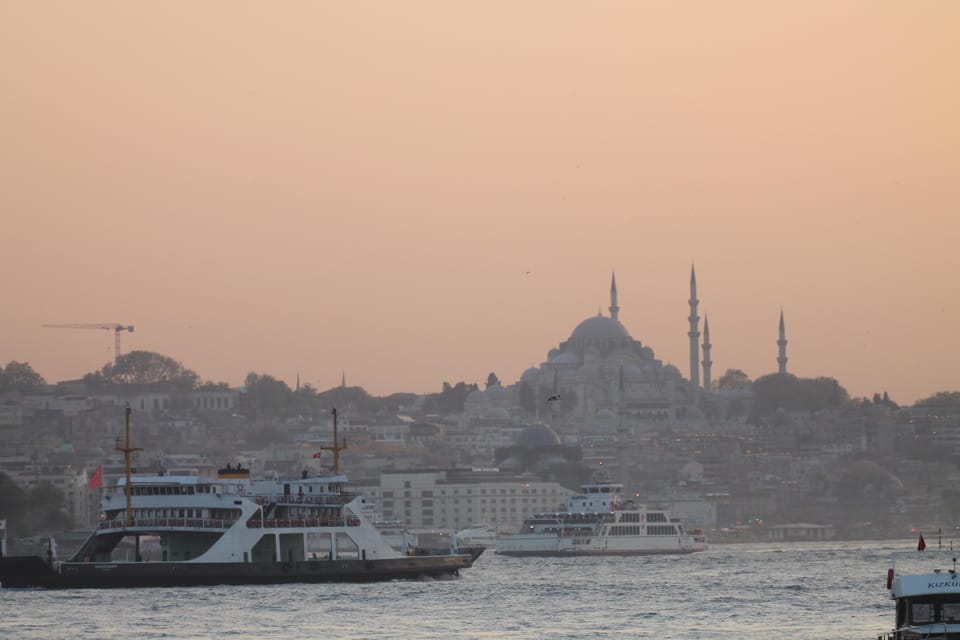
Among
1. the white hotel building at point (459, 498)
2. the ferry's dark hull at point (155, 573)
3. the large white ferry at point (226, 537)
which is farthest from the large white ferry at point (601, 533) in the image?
the ferry's dark hull at point (155, 573)

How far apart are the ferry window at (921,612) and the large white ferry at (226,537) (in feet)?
112

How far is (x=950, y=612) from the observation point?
35875 mm

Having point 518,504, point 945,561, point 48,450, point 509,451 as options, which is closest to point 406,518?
point 518,504

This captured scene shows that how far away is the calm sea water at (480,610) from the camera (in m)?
52.5

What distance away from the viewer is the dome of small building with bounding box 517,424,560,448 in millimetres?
192938

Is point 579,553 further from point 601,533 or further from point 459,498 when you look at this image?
point 459,498

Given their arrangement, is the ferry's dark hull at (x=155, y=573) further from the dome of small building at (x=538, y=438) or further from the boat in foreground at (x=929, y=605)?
the dome of small building at (x=538, y=438)

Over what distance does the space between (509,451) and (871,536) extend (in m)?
32.9

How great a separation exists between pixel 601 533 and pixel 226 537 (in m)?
55.0

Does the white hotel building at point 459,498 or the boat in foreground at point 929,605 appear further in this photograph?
the white hotel building at point 459,498

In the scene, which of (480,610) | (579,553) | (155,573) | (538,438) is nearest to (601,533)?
(579,553)

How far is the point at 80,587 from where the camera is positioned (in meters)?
67.5

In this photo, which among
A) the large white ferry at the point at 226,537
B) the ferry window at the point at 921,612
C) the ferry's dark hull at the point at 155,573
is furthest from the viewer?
the large white ferry at the point at 226,537

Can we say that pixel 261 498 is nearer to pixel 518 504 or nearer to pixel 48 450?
pixel 518 504
